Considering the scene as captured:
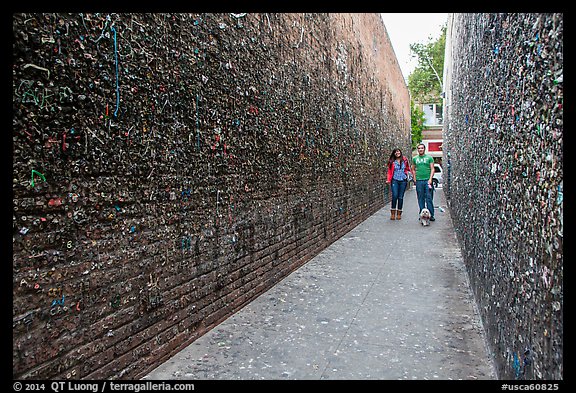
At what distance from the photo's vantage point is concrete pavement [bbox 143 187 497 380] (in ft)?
11.0

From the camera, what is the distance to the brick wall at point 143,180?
2.43m

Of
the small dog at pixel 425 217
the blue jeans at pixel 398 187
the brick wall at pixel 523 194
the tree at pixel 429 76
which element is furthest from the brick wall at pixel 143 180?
the tree at pixel 429 76

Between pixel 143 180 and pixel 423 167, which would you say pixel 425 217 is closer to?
pixel 423 167

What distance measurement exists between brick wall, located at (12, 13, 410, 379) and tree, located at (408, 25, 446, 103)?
55.7 m

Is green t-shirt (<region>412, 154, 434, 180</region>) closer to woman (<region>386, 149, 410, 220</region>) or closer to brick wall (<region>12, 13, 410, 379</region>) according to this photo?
woman (<region>386, 149, 410, 220</region>)

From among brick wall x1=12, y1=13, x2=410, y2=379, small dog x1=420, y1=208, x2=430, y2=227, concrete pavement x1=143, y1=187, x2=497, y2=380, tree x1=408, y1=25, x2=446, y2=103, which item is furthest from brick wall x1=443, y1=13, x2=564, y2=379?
tree x1=408, y1=25, x2=446, y2=103

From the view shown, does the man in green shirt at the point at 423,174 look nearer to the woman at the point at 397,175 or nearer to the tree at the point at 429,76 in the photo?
the woman at the point at 397,175

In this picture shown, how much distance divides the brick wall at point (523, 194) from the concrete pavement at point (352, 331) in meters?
0.47

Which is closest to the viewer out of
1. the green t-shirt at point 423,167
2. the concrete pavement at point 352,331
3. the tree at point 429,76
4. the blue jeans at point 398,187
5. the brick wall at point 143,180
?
the brick wall at point 143,180

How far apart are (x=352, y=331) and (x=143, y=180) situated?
2260 millimetres

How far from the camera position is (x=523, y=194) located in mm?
2449

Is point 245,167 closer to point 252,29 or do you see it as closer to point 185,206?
point 185,206

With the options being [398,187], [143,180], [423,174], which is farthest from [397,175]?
[143,180]
